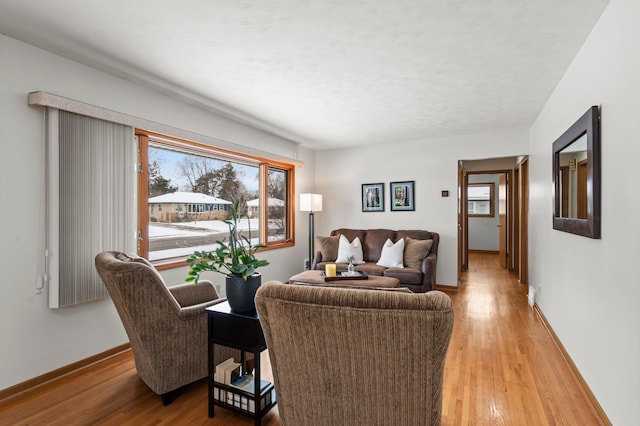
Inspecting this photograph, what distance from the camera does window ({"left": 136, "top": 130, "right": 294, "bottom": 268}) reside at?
3.32 m

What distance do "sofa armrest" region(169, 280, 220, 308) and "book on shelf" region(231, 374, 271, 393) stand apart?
0.83 meters

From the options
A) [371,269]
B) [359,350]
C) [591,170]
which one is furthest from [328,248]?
[359,350]

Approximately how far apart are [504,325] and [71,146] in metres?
4.40

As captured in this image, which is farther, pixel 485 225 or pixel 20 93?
pixel 485 225

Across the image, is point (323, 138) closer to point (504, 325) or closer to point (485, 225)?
point (504, 325)

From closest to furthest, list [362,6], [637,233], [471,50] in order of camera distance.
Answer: [637,233] < [362,6] < [471,50]

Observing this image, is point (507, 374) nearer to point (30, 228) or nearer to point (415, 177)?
point (415, 177)

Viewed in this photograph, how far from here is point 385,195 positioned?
18.8 ft

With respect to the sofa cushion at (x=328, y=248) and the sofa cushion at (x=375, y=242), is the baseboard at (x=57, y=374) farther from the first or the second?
the sofa cushion at (x=375, y=242)

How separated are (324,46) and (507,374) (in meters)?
2.81

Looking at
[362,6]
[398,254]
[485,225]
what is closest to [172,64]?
[362,6]

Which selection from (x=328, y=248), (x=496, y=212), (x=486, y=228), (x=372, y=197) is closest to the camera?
(x=328, y=248)

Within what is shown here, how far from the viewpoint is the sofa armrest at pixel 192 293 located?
2.58 metres

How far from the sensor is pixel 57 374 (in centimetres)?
246
